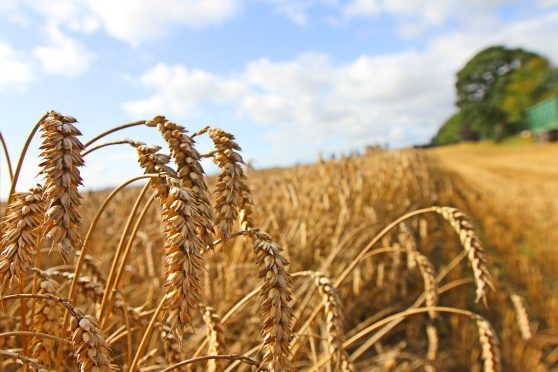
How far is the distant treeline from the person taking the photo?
51656 millimetres

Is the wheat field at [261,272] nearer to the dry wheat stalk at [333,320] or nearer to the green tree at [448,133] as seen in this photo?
Answer: the dry wheat stalk at [333,320]

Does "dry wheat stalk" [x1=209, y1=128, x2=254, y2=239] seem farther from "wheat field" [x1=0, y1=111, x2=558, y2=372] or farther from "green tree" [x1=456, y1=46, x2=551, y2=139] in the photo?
"green tree" [x1=456, y1=46, x2=551, y2=139]

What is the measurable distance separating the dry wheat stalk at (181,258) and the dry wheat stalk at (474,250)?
29.5 inches

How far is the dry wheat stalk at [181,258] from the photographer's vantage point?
2.39 feet

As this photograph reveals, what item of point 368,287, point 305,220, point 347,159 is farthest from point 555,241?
point 305,220

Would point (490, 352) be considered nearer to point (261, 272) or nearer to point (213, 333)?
point (213, 333)

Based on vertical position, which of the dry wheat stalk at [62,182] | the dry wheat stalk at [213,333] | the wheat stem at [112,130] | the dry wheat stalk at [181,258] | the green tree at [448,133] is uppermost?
the green tree at [448,133]

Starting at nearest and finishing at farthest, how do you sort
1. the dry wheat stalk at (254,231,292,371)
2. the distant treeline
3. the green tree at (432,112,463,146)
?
1. the dry wheat stalk at (254,231,292,371)
2. the distant treeline
3. the green tree at (432,112,463,146)

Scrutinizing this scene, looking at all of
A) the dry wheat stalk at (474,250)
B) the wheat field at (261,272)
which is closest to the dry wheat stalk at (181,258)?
the wheat field at (261,272)

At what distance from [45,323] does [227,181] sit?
638mm

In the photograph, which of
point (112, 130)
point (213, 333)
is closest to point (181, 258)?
point (112, 130)

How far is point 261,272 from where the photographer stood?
0.86 m

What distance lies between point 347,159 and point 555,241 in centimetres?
329

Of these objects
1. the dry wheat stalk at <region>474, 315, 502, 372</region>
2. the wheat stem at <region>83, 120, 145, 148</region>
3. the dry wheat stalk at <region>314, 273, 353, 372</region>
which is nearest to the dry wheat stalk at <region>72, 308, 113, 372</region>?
the wheat stem at <region>83, 120, 145, 148</region>
